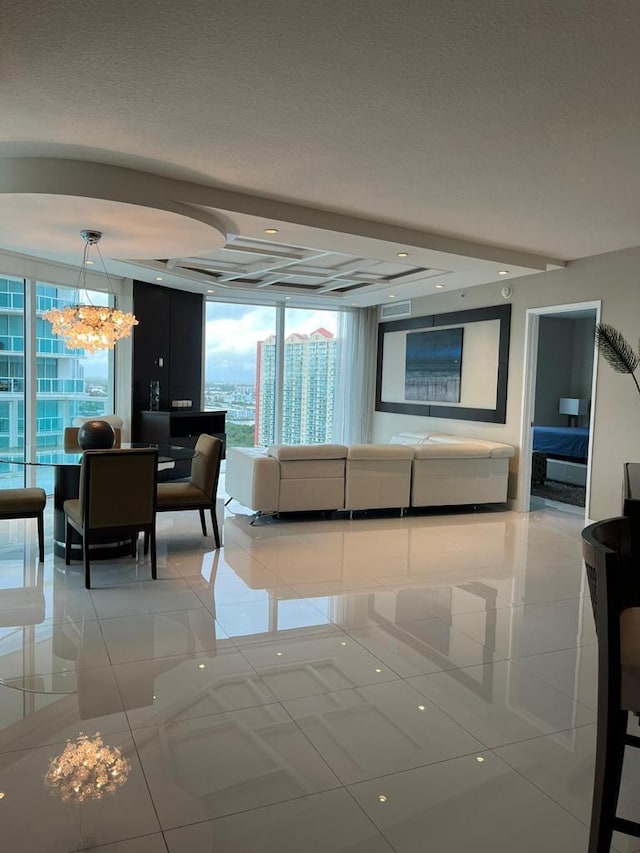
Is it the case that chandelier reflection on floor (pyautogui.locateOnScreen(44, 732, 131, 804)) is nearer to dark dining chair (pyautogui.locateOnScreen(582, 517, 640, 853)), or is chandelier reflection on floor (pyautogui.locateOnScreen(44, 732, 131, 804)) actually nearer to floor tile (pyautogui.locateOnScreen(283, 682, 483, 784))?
floor tile (pyautogui.locateOnScreen(283, 682, 483, 784))

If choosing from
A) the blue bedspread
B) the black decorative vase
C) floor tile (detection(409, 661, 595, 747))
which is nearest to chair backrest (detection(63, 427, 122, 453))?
the black decorative vase

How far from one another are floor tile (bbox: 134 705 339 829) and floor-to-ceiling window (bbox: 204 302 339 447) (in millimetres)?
7461

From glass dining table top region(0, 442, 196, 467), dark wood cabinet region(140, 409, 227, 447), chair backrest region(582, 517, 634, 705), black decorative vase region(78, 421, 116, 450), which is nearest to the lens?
chair backrest region(582, 517, 634, 705)

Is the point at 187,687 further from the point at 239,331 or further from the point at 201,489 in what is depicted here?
the point at 239,331

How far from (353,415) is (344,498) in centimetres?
415

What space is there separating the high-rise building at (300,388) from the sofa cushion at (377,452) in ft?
13.1

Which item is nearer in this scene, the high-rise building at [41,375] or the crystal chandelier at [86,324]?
the crystal chandelier at [86,324]

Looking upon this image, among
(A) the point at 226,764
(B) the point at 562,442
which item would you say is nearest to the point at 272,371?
(B) the point at 562,442

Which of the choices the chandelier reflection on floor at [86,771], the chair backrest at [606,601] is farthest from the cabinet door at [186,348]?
the chair backrest at [606,601]

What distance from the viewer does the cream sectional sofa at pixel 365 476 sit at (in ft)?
20.5

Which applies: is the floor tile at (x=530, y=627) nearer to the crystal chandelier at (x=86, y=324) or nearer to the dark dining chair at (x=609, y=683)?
the dark dining chair at (x=609, y=683)

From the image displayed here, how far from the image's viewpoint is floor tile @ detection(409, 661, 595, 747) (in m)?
2.60

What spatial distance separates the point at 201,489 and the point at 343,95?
3227 mm

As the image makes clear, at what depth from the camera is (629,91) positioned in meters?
3.02
